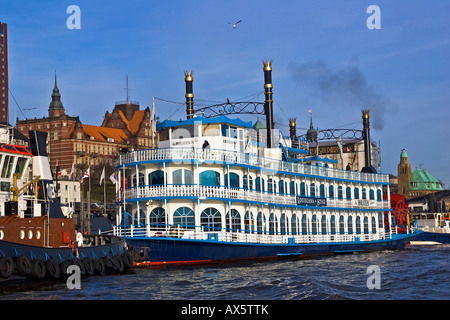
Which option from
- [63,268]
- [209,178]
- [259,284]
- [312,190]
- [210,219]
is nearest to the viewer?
[63,268]

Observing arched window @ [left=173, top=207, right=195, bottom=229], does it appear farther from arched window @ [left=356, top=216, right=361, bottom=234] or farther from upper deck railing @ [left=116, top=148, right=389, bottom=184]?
arched window @ [left=356, top=216, right=361, bottom=234]

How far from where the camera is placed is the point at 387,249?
190 ft

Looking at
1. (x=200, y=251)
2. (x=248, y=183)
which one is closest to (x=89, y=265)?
(x=200, y=251)

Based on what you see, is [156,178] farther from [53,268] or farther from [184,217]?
[53,268]

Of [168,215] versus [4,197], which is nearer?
[4,197]

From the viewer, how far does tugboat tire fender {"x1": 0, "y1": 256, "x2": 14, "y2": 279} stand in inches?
1014

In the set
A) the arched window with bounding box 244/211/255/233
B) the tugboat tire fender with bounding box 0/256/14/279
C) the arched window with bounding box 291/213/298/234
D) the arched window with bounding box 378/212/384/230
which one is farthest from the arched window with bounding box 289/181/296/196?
the tugboat tire fender with bounding box 0/256/14/279

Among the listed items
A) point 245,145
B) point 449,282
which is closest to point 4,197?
point 245,145

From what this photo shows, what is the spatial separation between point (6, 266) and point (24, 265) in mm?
878

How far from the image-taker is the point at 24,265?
26.7 meters

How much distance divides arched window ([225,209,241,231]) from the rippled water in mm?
2932

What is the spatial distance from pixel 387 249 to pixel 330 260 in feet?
50.5

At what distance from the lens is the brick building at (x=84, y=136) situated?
145 metres
